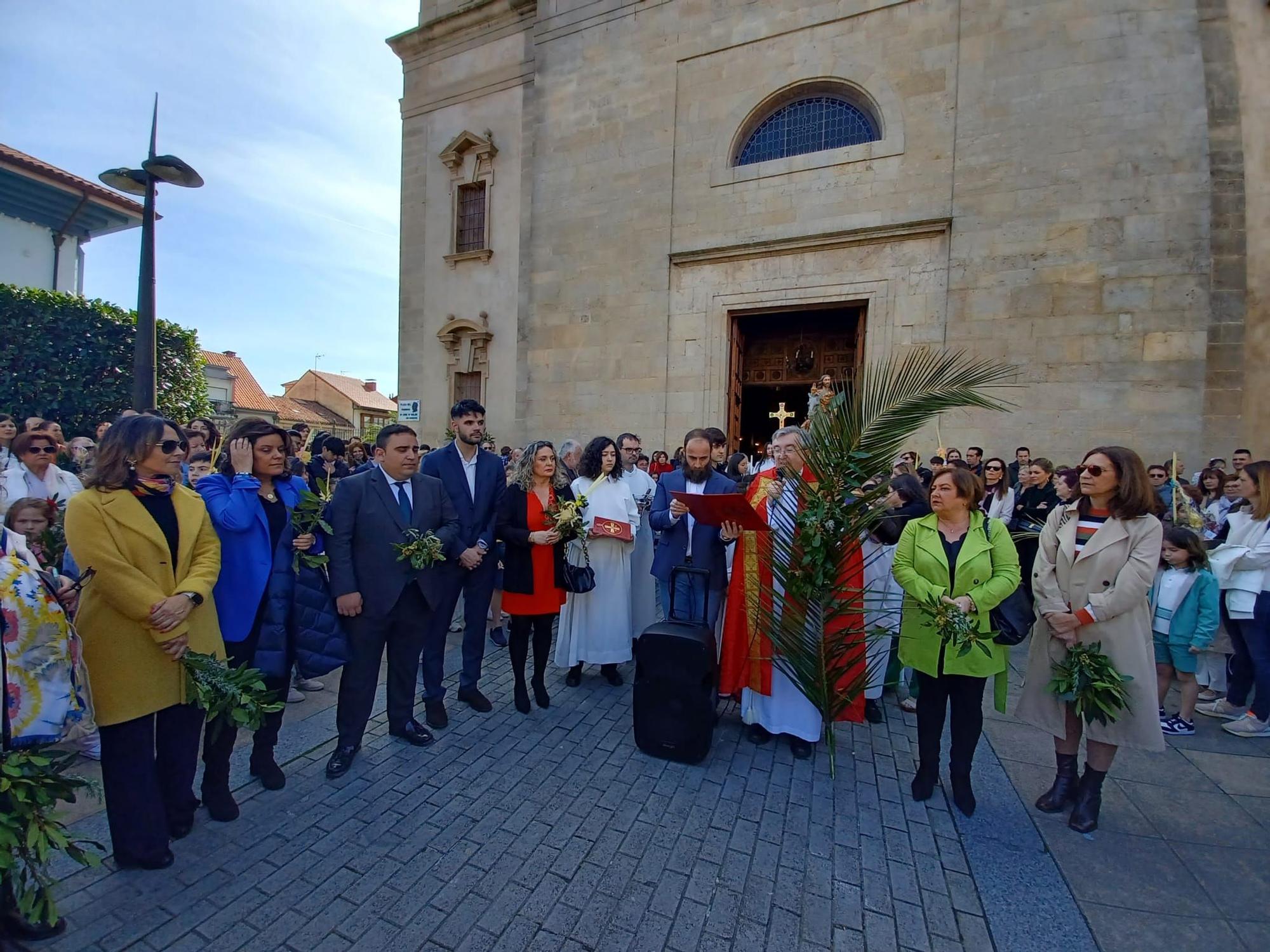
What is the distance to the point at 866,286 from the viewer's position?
1127 cm

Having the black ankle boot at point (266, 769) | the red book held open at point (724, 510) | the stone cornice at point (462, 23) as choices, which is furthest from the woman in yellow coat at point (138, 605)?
the stone cornice at point (462, 23)

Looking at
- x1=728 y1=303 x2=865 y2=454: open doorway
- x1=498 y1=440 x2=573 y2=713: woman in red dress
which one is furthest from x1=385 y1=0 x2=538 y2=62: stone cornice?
x1=498 y1=440 x2=573 y2=713: woman in red dress

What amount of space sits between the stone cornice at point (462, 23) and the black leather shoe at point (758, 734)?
681 inches

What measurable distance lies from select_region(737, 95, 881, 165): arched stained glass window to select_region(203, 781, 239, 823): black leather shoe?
13285 millimetres

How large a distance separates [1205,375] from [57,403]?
22.5m

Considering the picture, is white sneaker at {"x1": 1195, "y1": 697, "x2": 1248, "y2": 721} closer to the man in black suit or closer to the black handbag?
the black handbag

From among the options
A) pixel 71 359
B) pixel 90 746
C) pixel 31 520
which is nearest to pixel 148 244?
pixel 31 520

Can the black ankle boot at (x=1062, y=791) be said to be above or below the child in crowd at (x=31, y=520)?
below

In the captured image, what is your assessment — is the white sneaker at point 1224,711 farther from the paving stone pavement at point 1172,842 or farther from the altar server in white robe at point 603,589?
the altar server in white robe at point 603,589

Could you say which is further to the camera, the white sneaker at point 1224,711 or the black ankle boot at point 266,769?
the white sneaker at point 1224,711

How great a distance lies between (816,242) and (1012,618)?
999 centimetres

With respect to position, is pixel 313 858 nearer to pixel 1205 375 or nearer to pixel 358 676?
pixel 358 676

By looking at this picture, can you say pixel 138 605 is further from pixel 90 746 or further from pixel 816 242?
pixel 816 242

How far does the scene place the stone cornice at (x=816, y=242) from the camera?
1080 centimetres
